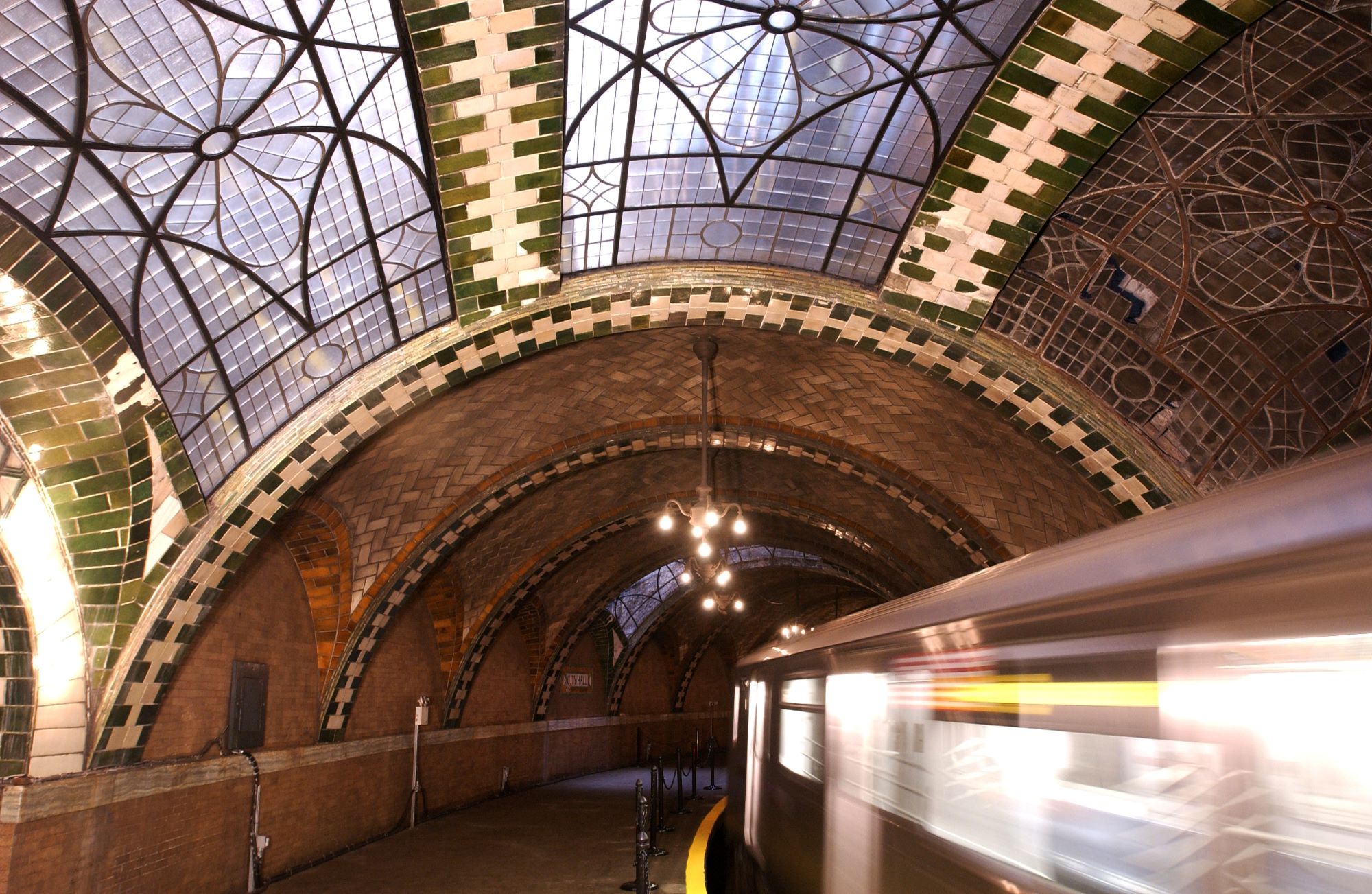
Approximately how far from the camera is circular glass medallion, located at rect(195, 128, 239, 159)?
230 inches

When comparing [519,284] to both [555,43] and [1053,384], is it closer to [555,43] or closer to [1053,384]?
[555,43]

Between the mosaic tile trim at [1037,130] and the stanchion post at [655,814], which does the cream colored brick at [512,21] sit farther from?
the stanchion post at [655,814]

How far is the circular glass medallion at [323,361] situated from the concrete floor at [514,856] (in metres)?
4.81

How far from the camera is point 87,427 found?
647 cm

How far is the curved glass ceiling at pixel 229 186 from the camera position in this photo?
5.18m

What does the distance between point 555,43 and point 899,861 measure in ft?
16.8

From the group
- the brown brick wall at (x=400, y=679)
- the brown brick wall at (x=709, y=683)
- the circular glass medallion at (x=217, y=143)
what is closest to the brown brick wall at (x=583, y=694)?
the brown brick wall at (x=400, y=679)

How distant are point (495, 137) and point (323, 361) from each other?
2589mm

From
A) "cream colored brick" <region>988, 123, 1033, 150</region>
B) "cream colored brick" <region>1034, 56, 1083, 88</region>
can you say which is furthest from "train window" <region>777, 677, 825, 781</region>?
"cream colored brick" <region>1034, 56, 1083, 88</region>

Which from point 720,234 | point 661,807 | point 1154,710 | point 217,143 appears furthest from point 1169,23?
point 661,807

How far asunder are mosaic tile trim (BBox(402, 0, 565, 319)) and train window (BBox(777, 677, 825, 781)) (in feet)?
12.8

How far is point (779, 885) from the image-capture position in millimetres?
6461

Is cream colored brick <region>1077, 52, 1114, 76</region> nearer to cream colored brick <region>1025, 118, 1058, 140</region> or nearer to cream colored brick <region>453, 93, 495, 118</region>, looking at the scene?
cream colored brick <region>1025, 118, 1058, 140</region>

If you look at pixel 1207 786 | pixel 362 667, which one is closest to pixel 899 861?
pixel 1207 786
